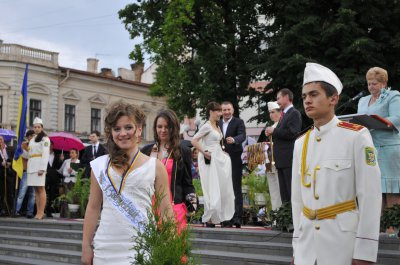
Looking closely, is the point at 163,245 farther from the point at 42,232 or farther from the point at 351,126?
A: the point at 42,232

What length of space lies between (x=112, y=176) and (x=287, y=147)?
519 cm

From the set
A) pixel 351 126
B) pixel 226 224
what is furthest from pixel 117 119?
pixel 226 224

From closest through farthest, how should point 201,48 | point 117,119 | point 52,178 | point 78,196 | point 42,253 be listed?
point 117,119 → point 42,253 → point 78,196 → point 52,178 → point 201,48

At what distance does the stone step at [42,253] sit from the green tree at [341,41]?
38.2 ft

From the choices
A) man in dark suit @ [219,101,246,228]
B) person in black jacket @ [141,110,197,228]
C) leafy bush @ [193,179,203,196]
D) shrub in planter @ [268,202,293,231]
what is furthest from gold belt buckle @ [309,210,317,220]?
leafy bush @ [193,179,203,196]

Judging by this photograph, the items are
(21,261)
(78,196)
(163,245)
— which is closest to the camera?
(163,245)

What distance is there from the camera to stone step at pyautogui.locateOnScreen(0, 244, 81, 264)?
1001 centimetres

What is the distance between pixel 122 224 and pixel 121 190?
209 mm

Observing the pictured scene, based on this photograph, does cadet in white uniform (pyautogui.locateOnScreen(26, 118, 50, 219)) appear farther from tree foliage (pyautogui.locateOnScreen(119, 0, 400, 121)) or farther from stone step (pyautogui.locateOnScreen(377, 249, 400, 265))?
tree foliage (pyautogui.locateOnScreen(119, 0, 400, 121))

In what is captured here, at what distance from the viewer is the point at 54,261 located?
10.3m

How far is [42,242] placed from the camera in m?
11.3

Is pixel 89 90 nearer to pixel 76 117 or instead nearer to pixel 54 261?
pixel 76 117

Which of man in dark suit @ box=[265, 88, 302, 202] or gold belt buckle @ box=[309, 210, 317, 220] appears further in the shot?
man in dark suit @ box=[265, 88, 302, 202]

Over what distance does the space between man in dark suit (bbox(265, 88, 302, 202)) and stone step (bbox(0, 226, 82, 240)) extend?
4.15 metres
